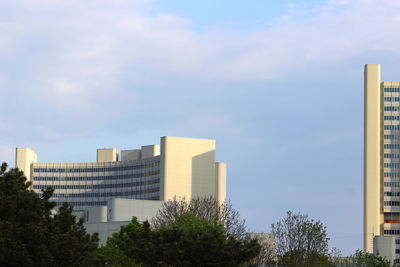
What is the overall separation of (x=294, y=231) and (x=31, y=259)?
4848cm

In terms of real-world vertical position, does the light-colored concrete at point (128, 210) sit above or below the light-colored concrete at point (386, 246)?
above

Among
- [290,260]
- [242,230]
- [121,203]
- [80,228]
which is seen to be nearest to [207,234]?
[80,228]

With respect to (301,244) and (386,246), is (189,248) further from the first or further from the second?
(386,246)

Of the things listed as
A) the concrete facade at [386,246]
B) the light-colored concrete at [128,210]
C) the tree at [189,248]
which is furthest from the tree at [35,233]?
the concrete facade at [386,246]

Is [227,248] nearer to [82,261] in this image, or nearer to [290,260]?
[82,261]

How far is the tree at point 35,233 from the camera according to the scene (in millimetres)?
51250

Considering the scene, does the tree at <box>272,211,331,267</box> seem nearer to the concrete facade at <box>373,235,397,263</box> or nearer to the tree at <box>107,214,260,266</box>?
the tree at <box>107,214,260,266</box>

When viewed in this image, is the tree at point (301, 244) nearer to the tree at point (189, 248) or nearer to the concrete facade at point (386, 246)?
the tree at point (189, 248)

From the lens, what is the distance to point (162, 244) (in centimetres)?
5844

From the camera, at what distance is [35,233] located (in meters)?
51.7

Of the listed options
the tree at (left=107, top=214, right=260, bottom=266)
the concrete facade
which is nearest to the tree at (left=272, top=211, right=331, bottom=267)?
the tree at (left=107, top=214, right=260, bottom=266)

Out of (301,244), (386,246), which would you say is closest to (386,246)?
(386,246)

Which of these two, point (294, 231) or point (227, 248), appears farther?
point (294, 231)

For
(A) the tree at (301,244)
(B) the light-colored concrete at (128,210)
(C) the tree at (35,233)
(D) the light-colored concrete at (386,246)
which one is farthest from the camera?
(D) the light-colored concrete at (386,246)
